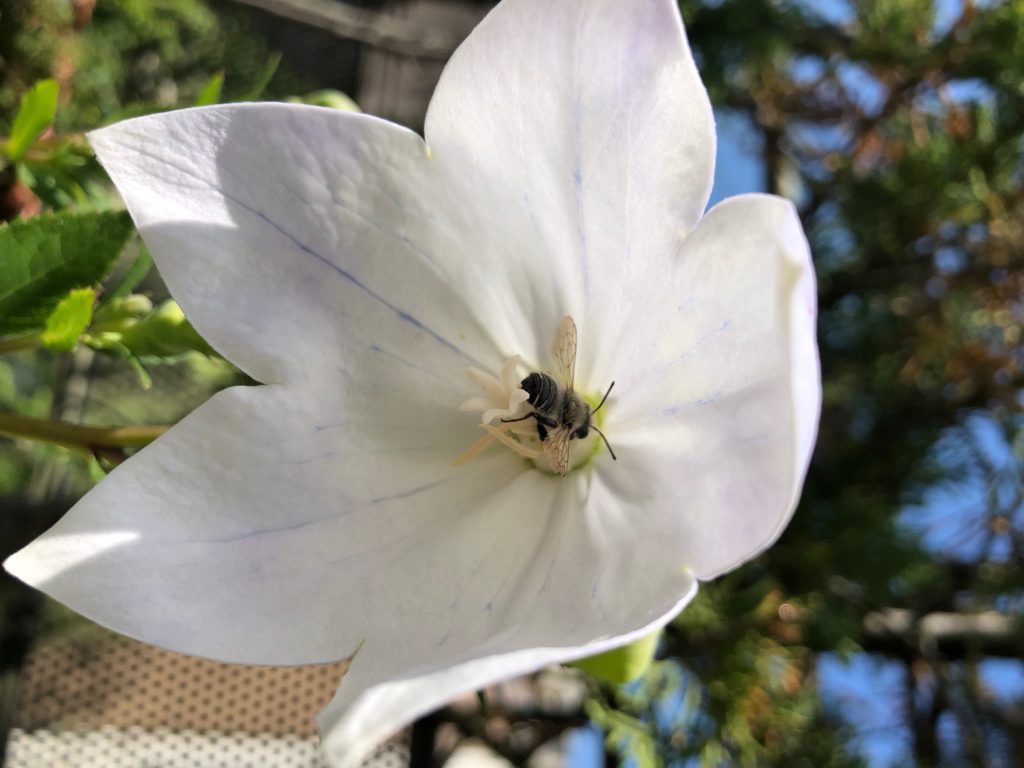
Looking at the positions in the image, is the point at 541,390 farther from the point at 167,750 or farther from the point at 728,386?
the point at 167,750

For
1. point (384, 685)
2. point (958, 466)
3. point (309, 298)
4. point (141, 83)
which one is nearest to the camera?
point (384, 685)

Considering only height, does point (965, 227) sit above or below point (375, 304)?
below

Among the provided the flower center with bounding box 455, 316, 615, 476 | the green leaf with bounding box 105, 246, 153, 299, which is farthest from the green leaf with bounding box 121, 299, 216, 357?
the flower center with bounding box 455, 316, 615, 476

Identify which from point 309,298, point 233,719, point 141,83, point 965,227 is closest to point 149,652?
point 233,719

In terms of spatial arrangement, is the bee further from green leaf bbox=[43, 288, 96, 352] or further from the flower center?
green leaf bbox=[43, 288, 96, 352]

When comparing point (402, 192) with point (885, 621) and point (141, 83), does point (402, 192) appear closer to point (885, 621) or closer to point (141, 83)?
point (885, 621)

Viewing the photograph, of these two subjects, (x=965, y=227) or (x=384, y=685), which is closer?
(x=384, y=685)

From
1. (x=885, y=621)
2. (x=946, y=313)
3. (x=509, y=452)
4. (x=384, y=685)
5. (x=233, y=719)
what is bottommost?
(x=885, y=621)
